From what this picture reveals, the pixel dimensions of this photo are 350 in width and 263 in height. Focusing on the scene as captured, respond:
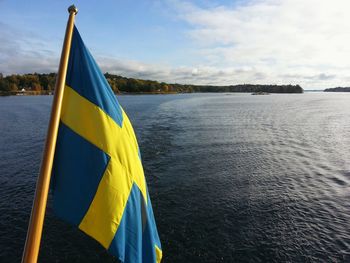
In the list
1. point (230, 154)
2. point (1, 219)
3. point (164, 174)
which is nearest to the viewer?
point (1, 219)

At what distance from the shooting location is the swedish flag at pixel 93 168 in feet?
13.1

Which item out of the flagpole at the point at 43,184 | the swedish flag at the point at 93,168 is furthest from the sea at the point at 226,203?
the flagpole at the point at 43,184

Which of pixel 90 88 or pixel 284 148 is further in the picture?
pixel 284 148

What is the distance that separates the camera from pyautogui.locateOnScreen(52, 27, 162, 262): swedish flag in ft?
13.1

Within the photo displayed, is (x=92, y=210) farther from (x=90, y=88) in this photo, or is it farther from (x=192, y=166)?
(x=192, y=166)

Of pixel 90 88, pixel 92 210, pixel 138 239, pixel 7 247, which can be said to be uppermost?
pixel 90 88

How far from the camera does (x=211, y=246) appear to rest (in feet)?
37.7

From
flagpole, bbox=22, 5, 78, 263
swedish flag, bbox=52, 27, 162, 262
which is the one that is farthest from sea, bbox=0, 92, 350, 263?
flagpole, bbox=22, 5, 78, 263

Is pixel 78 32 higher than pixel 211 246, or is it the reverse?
pixel 78 32

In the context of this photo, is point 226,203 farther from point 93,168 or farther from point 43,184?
point 43,184

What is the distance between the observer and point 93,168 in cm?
402

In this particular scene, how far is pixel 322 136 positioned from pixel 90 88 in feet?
121

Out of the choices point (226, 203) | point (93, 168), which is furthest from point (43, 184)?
point (226, 203)

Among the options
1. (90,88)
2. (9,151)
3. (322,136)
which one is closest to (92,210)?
(90,88)
